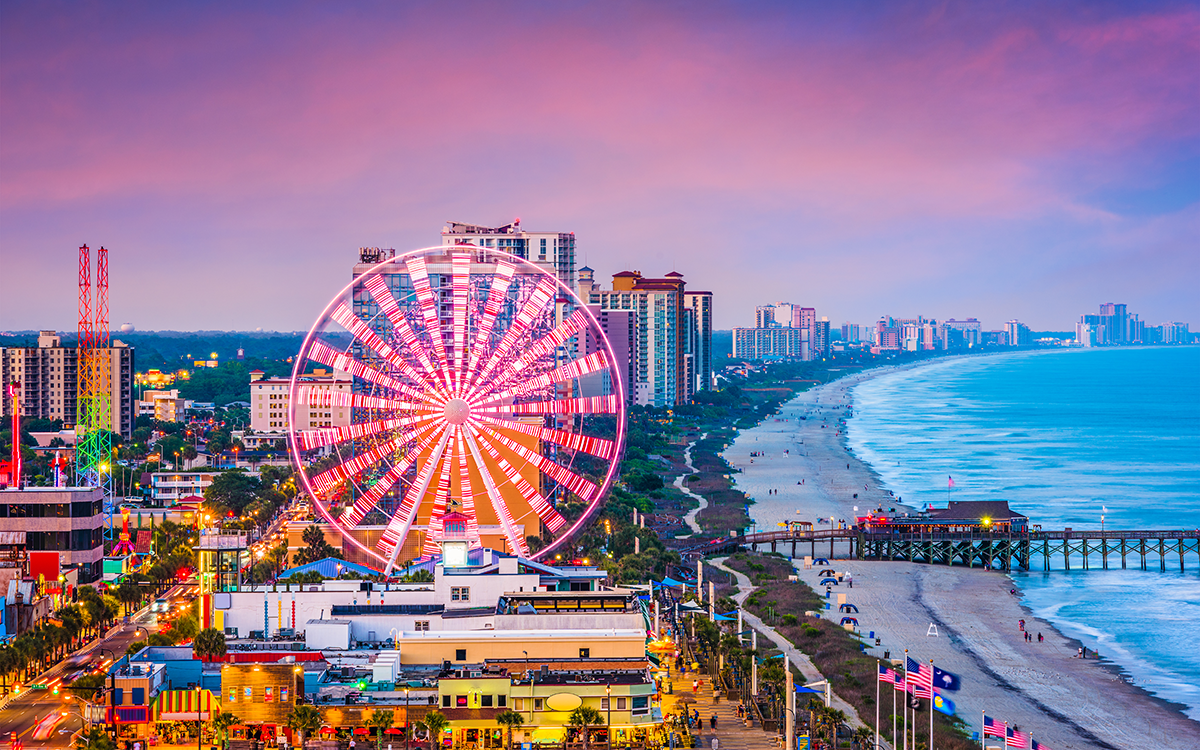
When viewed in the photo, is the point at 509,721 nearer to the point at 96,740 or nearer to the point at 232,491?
the point at 96,740

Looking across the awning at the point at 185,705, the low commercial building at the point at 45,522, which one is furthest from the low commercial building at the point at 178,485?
the awning at the point at 185,705

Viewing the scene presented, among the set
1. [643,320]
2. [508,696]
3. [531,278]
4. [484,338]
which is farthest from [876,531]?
[643,320]

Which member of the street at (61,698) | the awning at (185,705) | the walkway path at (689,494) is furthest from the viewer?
the walkway path at (689,494)

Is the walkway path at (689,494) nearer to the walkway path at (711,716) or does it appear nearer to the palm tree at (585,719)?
the walkway path at (711,716)

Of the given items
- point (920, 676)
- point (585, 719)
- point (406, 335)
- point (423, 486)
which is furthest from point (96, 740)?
point (920, 676)

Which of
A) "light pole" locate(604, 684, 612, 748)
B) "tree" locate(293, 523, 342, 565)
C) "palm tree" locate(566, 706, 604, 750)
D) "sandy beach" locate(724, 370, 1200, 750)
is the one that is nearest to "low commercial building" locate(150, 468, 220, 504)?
"tree" locate(293, 523, 342, 565)

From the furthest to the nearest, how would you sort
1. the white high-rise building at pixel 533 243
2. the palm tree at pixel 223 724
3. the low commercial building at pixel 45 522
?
the white high-rise building at pixel 533 243, the low commercial building at pixel 45 522, the palm tree at pixel 223 724

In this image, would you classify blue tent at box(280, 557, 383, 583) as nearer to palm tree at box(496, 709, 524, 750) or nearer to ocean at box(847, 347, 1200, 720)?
Answer: palm tree at box(496, 709, 524, 750)
